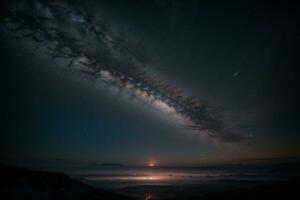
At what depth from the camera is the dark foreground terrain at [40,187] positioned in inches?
1017

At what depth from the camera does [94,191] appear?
3462 cm

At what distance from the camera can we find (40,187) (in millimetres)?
28641

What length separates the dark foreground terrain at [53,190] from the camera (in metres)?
26.2

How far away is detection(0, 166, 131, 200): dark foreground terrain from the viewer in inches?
1017

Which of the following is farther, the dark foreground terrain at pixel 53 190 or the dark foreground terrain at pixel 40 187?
the dark foreground terrain at pixel 53 190

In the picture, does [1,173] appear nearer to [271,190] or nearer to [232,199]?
[232,199]

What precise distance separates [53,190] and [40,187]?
5.82 feet

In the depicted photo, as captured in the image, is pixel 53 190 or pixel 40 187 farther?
pixel 53 190

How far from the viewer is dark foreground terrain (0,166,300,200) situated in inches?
1030

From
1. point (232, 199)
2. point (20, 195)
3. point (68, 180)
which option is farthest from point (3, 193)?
point (232, 199)

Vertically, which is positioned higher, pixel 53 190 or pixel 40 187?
pixel 40 187

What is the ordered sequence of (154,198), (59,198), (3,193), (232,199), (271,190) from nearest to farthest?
(3,193) < (59,198) < (232,199) < (271,190) < (154,198)

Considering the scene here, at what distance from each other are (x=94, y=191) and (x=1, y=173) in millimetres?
13231

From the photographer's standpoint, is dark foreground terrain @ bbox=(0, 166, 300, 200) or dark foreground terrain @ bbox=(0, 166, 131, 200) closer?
dark foreground terrain @ bbox=(0, 166, 131, 200)
